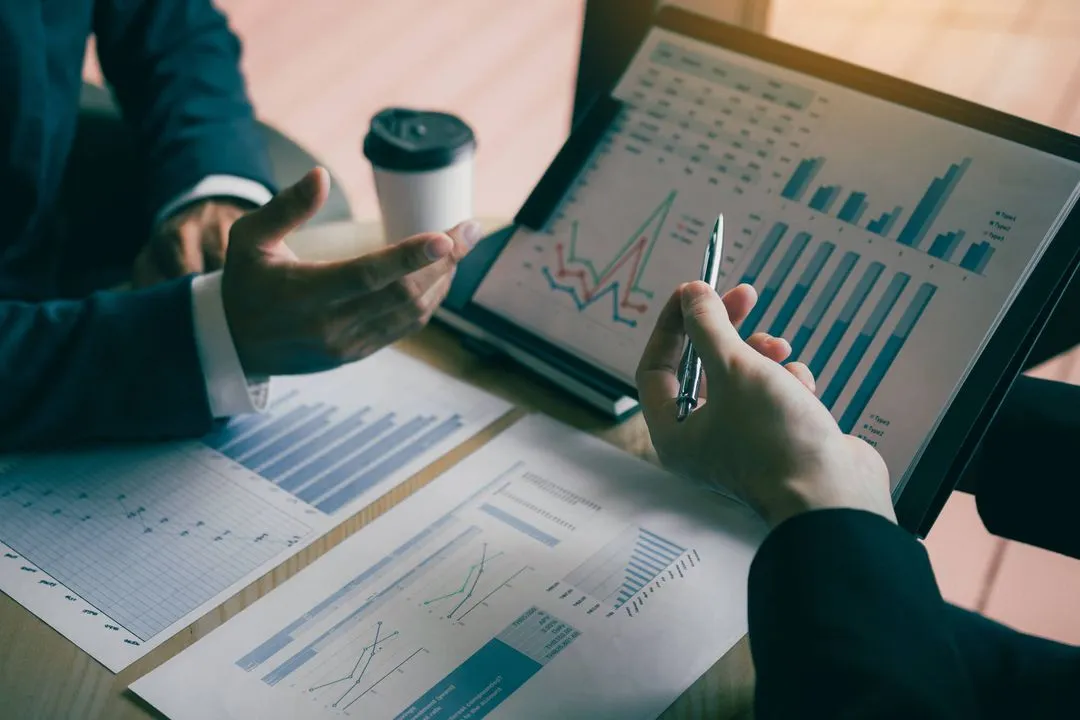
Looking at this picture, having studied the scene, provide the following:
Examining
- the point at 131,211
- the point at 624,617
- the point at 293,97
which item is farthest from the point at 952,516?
the point at 293,97

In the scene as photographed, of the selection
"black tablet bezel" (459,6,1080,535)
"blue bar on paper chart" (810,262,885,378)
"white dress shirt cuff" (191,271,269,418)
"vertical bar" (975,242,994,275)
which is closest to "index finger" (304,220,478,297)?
"white dress shirt cuff" (191,271,269,418)

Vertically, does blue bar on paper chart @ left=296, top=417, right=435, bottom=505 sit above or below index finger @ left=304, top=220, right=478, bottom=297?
below

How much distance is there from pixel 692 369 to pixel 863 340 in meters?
0.18

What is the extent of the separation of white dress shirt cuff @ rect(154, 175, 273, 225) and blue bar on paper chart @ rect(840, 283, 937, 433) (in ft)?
2.30

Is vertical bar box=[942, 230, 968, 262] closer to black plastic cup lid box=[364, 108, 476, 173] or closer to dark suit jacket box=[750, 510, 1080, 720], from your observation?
dark suit jacket box=[750, 510, 1080, 720]

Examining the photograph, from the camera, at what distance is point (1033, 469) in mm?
845

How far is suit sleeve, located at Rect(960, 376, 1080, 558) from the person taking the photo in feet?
2.74

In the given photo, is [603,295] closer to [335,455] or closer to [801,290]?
[801,290]

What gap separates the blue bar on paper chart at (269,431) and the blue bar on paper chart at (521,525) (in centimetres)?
22

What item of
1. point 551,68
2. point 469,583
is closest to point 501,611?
point 469,583

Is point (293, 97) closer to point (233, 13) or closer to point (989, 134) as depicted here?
point (233, 13)

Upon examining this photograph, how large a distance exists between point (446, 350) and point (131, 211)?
60 cm

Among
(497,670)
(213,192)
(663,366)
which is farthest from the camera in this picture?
(213,192)

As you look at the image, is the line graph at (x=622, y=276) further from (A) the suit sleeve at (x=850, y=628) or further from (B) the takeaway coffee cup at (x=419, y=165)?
(A) the suit sleeve at (x=850, y=628)
